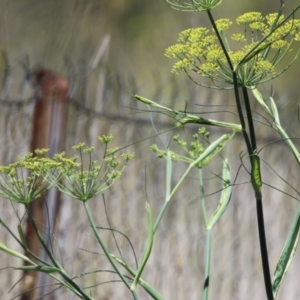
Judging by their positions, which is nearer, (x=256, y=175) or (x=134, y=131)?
(x=256, y=175)

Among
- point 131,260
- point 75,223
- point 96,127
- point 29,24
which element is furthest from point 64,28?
point 131,260

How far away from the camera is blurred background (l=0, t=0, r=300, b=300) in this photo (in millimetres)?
1312

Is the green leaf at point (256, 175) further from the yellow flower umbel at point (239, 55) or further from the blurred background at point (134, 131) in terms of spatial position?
the blurred background at point (134, 131)

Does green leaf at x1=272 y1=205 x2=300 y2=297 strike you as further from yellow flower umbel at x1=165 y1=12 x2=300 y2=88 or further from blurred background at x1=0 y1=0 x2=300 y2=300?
blurred background at x1=0 y1=0 x2=300 y2=300

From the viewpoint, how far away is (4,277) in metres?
1.28

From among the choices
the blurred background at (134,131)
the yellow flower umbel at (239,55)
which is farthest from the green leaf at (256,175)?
the blurred background at (134,131)

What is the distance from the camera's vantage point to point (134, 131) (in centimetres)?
147

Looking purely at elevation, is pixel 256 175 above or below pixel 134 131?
below

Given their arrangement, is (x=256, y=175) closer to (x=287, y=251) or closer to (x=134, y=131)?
(x=287, y=251)

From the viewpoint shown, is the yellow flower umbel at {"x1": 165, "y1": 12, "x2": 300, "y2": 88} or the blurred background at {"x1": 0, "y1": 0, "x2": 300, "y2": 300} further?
the blurred background at {"x1": 0, "y1": 0, "x2": 300, "y2": 300}

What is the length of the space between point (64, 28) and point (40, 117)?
9.8 inches

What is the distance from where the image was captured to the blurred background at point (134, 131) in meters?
1.31

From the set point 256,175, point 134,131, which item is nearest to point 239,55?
point 256,175

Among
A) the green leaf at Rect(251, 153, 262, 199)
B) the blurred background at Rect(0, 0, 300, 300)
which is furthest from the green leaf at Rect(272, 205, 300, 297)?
the blurred background at Rect(0, 0, 300, 300)
